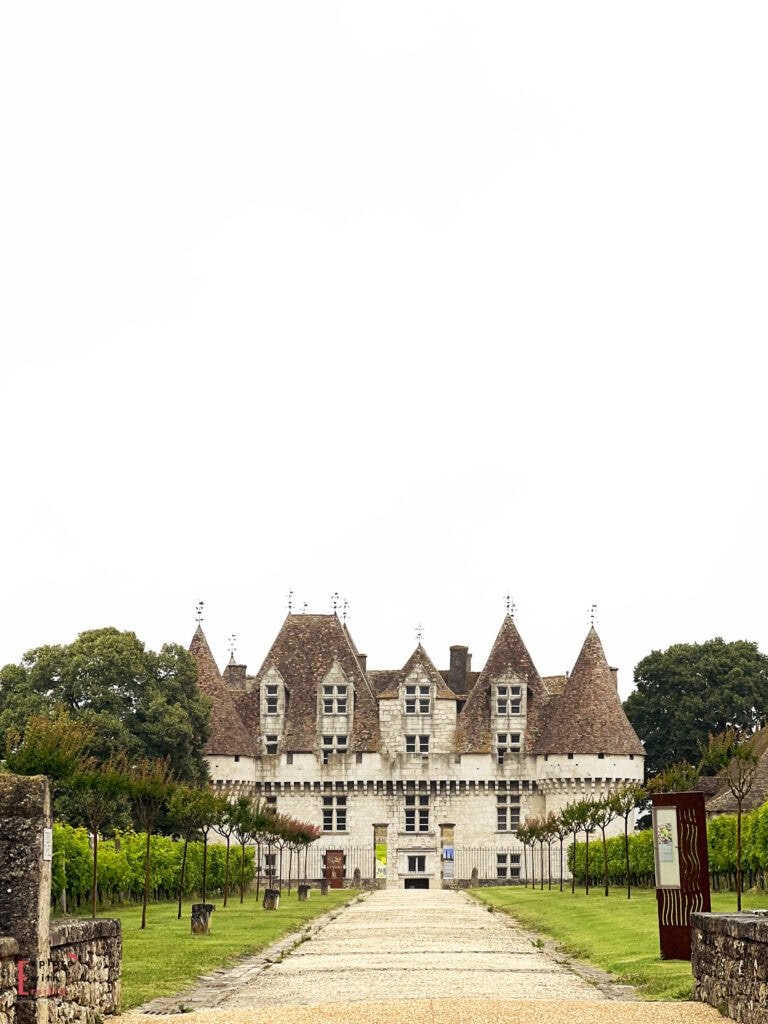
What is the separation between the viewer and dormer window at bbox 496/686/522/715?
75.3m

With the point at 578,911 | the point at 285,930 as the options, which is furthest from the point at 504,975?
the point at 578,911

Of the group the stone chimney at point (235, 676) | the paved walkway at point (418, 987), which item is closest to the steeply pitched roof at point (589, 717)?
the stone chimney at point (235, 676)

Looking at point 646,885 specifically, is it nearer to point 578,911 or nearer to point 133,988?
point 578,911

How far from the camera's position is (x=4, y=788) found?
12.3 metres

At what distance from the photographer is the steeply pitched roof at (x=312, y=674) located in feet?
249

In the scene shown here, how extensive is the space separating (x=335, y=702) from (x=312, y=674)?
221 centimetres

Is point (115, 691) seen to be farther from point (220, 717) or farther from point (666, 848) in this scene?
point (666, 848)

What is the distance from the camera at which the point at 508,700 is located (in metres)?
75.3

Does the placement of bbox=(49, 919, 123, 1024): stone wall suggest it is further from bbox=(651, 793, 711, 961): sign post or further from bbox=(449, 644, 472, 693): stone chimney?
bbox=(449, 644, 472, 693): stone chimney

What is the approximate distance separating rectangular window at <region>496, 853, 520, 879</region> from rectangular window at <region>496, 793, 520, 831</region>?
4.40 feet

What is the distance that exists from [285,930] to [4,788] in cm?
1882

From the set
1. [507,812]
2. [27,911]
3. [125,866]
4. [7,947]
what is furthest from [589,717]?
[7,947]

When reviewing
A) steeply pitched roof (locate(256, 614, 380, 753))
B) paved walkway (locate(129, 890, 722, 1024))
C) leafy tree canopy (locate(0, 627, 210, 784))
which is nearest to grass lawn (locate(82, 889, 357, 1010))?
paved walkway (locate(129, 890, 722, 1024))

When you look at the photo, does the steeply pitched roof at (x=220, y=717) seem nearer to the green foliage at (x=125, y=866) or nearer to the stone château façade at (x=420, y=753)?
the stone château façade at (x=420, y=753)
